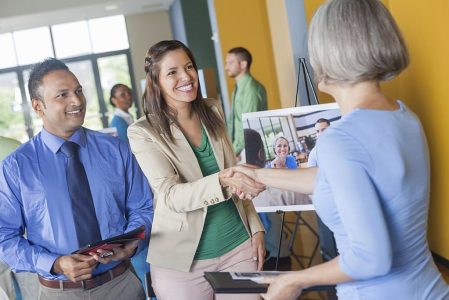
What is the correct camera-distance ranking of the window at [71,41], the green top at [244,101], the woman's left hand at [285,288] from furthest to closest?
the window at [71,41], the green top at [244,101], the woman's left hand at [285,288]

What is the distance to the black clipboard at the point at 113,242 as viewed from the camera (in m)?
2.13

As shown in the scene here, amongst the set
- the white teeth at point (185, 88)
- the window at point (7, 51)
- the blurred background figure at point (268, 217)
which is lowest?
the blurred background figure at point (268, 217)

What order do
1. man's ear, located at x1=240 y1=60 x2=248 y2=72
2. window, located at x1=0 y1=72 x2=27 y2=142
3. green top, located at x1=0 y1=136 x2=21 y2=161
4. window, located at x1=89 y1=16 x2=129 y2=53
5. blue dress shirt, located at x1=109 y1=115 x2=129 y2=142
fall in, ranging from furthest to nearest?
window, located at x1=89 y1=16 x2=129 y2=53, window, located at x1=0 y1=72 x2=27 y2=142, blue dress shirt, located at x1=109 y1=115 x2=129 y2=142, man's ear, located at x1=240 y1=60 x2=248 y2=72, green top, located at x1=0 y1=136 x2=21 y2=161

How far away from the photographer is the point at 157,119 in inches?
105

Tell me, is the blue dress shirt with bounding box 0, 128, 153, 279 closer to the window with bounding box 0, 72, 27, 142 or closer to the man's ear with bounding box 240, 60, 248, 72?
the man's ear with bounding box 240, 60, 248, 72

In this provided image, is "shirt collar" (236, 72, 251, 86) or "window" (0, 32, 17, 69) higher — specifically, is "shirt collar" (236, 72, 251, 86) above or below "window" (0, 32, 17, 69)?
below

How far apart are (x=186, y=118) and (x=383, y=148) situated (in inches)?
55.1

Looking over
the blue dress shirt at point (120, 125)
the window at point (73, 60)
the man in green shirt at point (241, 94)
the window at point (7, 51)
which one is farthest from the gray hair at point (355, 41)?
the window at point (7, 51)

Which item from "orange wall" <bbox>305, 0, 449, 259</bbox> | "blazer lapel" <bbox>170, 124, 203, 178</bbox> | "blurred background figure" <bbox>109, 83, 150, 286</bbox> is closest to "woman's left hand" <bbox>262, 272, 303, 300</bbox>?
"blazer lapel" <bbox>170, 124, 203, 178</bbox>

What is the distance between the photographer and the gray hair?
1.46 metres

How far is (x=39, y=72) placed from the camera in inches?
97.2

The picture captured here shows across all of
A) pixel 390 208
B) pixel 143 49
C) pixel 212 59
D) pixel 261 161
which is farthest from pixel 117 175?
pixel 143 49

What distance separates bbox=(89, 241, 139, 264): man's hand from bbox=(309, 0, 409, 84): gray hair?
3.59 feet

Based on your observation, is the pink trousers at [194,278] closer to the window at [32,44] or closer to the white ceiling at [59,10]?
the white ceiling at [59,10]
